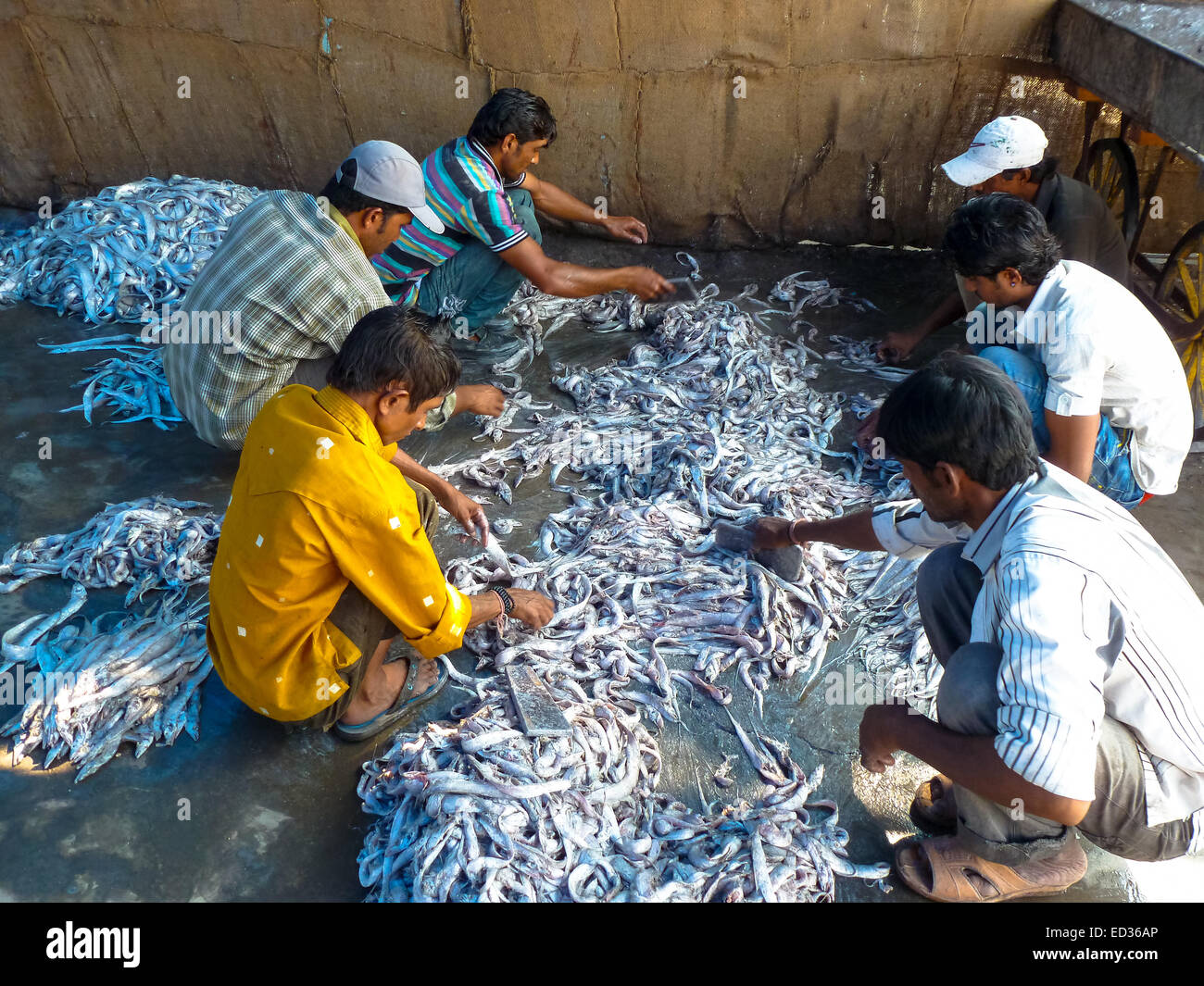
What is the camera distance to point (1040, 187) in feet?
12.3

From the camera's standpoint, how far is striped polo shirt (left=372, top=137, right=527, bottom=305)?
4.01 meters

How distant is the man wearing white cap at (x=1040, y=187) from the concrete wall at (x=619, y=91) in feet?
4.13

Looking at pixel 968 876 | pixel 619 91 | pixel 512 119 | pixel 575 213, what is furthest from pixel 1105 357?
pixel 619 91

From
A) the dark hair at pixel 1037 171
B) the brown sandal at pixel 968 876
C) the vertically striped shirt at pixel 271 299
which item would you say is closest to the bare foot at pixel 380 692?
the vertically striped shirt at pixel 271 299

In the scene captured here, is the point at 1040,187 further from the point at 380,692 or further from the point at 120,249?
the point at 120,249

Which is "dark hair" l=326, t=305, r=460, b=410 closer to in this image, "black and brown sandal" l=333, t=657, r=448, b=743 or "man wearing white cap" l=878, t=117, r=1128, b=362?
"black and brown sandal" l=333, t=657, r=448, b=743

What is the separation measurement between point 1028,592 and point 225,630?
1905 mm

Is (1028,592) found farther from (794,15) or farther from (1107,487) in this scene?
(794,15)

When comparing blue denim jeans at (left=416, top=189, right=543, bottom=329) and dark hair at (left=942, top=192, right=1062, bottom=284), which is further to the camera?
blue denim jeans at (left=416, top=189, right=543, bottom=329)

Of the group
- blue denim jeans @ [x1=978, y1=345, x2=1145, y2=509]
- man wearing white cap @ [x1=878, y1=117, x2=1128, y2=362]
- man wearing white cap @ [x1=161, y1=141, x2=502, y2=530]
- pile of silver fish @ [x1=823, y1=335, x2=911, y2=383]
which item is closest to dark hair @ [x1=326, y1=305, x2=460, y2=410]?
man wearing white cap @ [x1=161, y1=141, x2=502, y2=530]

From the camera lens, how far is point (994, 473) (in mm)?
2000

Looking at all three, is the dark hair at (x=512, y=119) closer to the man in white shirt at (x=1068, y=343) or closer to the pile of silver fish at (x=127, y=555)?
the man in white shirt at (x=1068, y=343)

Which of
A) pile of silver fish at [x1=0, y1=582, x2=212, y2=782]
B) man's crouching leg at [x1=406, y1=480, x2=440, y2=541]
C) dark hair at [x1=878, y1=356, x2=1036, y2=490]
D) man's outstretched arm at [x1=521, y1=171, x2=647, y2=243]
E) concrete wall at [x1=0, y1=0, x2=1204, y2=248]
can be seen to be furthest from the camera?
man's outstretched arm at [x1=521, y1=171, x2=647, y2=243]
